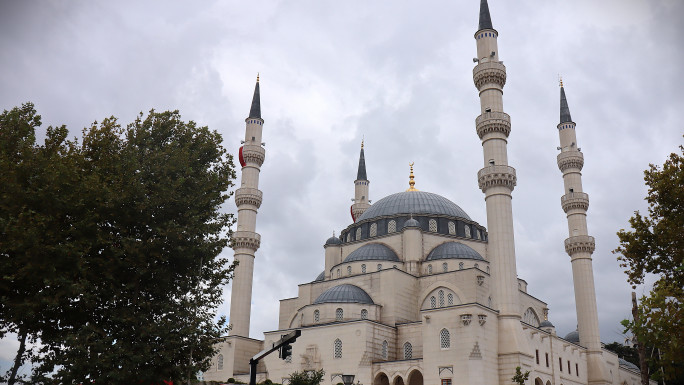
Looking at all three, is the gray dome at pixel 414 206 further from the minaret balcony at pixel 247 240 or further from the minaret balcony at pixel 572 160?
the minaret balcony at pixel 247 240

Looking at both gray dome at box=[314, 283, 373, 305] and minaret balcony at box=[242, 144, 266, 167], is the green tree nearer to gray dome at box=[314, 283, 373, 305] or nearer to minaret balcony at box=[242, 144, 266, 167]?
gray dome at box=[314, 283, 373, 305]

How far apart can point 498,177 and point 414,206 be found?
34.5 ft

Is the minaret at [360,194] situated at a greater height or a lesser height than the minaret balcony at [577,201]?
greater

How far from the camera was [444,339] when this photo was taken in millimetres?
24672

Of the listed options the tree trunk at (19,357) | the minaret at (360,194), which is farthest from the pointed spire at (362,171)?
the tree trunk at (19,357)

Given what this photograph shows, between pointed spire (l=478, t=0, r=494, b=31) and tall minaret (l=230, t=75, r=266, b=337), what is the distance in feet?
46.0

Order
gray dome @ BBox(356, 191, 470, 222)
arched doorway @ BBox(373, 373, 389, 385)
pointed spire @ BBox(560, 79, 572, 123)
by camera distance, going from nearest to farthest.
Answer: arched doorway @ BBox(373, 373, 389, 385)
pointed spire @ BBox(560, 79, 572, 123)
gray dome @ BBox(356, 191, 470, 222)

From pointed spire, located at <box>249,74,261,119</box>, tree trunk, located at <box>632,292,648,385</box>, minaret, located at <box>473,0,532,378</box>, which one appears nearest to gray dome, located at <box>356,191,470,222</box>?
minaret, located at <box>473,0,532,378</box>

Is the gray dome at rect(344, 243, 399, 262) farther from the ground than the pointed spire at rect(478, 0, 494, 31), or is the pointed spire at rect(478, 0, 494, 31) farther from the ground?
the pointed spire at rect(478, 0, 494, 31)

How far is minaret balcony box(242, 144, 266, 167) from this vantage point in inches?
1350

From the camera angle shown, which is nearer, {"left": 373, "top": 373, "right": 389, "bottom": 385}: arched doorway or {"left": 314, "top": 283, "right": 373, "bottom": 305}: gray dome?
{"left": 373, "top": 373, "right": 389, "bottom": 385}: arched doorway

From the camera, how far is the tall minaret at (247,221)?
31.7 metres

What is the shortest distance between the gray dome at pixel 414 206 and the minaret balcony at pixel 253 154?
7.92m

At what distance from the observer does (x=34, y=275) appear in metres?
12.8
